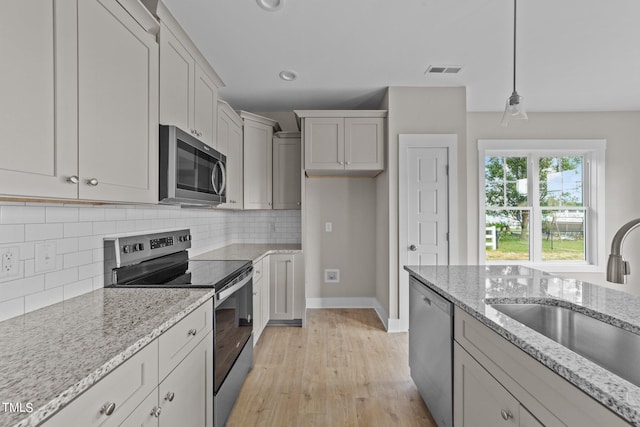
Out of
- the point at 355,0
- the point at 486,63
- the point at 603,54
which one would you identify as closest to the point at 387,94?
the point at 486,63

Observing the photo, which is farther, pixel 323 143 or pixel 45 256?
pixel 323 143

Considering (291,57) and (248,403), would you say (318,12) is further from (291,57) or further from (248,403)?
(248,403)

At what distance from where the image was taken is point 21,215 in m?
1.19

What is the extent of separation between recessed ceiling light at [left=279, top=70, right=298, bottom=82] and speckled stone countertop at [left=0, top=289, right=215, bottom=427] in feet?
7.36

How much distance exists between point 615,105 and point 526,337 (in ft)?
14.7

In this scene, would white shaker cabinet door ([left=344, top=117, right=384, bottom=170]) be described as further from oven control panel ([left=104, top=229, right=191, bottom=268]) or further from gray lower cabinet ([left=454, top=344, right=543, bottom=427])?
gray lower cabinet ([left=454, top=344, right=543, bottom=427])

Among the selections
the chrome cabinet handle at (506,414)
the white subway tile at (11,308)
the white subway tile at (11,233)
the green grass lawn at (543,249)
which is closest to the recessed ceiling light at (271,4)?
the white subway tile at (11,233)

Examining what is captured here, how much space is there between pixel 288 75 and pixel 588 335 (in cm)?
287

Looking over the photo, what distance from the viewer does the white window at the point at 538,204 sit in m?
4.01

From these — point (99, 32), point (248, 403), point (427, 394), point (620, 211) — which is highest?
point (99, 32)

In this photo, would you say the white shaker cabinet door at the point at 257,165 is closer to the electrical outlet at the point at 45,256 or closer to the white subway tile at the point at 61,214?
the white subway tile at the point at 61,214

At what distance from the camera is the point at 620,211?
396 cm

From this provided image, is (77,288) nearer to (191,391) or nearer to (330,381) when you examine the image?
(191,391)

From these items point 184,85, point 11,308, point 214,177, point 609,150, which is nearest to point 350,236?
point 214,177
